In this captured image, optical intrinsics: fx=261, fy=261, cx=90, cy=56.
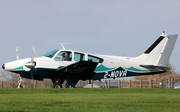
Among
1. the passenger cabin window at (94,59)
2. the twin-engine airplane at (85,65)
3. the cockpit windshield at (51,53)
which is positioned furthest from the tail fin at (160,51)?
the cockpit windshield at (51,53)

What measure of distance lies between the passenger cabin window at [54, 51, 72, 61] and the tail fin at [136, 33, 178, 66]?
607 centimetres

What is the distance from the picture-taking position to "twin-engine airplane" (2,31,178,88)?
17.4 m

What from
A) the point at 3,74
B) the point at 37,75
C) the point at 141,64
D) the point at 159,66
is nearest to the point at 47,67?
the point at 37,75

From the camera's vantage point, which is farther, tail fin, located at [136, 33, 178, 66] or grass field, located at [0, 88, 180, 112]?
tail fin, located at [136, 33, 178, 66]

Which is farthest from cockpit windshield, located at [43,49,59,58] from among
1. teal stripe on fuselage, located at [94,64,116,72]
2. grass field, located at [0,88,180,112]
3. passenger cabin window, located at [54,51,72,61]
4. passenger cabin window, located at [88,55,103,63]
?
grass field, located at [0,88,180,112]

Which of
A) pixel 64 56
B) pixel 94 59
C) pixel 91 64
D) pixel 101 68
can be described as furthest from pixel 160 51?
pixel 64 56

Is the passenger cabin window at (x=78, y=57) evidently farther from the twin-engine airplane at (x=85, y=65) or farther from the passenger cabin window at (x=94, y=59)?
the passenger cabin window at (x=94, y=59)

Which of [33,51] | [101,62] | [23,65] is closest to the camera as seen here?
[33,51]

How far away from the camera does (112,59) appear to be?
19.3 meters

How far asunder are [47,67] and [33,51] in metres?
1.55

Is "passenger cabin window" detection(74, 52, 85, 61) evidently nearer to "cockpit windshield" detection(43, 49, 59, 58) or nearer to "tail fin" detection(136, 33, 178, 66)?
"cockpit windshield" detection(43, 49, 59, 58)

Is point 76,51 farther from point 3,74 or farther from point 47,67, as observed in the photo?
point 3,74

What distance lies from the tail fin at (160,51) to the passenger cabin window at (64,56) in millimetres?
6073

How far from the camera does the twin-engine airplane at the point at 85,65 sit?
1736 cm
